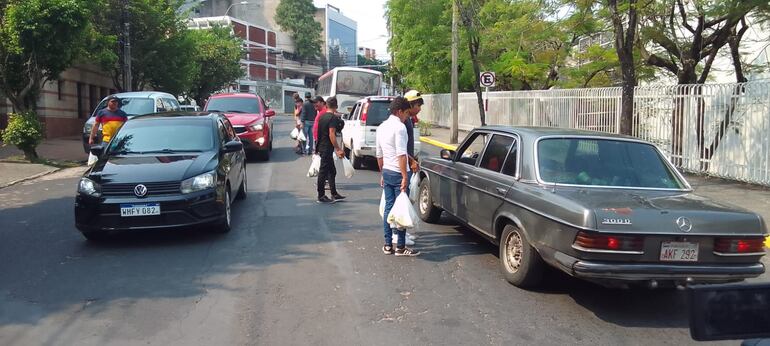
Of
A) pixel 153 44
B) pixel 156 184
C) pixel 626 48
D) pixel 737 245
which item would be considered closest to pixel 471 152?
pixel 737 245

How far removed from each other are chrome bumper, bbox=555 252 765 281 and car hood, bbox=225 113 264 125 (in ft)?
39.0

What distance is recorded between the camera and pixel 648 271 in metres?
4.79

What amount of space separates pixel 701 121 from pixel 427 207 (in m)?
7.84

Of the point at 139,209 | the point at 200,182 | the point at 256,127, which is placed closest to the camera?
the point at 139,209

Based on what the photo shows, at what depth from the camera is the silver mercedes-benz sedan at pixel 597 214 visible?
4.80 meters

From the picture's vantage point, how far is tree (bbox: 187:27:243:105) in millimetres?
46000

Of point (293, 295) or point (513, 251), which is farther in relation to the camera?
point (513, 251)

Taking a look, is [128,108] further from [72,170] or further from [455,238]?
[455,238]

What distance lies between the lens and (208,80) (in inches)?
1873

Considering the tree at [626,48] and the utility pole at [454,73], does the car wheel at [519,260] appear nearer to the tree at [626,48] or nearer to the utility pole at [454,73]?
the tree at [626,48]

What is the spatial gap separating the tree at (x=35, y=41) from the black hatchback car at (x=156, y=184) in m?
7.65

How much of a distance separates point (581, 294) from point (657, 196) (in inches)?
42.7

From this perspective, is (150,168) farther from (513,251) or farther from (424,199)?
(513,251)

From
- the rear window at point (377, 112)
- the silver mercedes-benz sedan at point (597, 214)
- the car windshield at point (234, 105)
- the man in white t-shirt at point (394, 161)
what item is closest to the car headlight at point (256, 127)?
the car windshield at point (234, 105)
